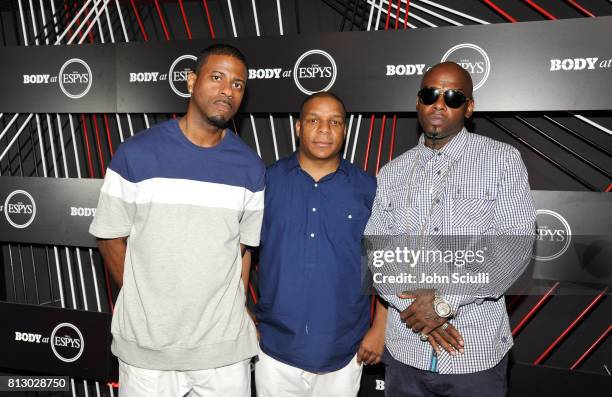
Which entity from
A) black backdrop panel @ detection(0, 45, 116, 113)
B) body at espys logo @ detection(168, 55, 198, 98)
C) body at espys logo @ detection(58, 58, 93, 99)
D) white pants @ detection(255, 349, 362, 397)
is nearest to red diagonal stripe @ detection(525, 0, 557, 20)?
body at espys logo @ detection(168, 55, 198, 98)

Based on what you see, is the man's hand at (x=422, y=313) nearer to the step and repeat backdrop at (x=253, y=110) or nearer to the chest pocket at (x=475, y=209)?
the chest pocket at (x=475, y=209)

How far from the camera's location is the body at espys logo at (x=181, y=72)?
275 centimetres

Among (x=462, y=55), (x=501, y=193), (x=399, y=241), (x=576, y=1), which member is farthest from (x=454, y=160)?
(x=576, y=1)

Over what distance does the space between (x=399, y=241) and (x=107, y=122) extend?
2160mm

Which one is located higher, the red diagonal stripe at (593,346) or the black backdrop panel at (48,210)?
the black backdrop panel at (48,210)

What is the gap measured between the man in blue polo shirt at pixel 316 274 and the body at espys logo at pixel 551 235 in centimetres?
85

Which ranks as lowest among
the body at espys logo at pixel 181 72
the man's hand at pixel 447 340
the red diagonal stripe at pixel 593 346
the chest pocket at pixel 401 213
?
the red diagonal stripe at pixel 593 346

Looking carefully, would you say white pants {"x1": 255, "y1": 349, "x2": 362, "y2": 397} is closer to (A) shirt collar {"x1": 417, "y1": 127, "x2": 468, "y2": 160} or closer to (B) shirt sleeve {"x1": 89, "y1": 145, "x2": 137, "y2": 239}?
(B) shirt sleeve {"x1": 89, "y1": 145, "x2": 137, "y2": 239}

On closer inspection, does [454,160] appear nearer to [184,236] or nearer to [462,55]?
[462,55]

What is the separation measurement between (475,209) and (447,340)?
454 millimetres

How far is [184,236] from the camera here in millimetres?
1825

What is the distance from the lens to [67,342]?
3.02 metres

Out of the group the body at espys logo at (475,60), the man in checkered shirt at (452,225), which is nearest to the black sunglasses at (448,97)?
the man in checkered shirt at (452,225)

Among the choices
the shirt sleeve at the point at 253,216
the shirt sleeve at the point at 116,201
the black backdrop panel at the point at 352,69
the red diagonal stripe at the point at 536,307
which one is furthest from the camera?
the red diagonal stripe at the point at 536,307
